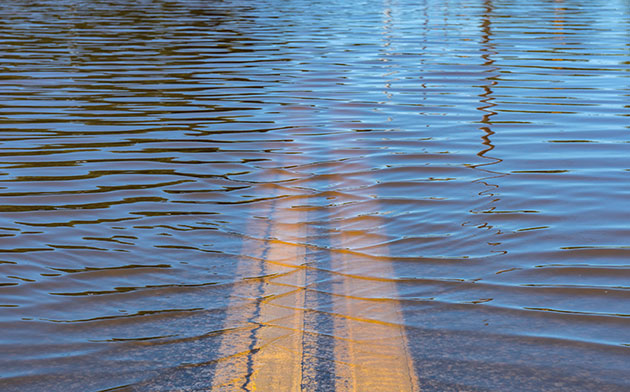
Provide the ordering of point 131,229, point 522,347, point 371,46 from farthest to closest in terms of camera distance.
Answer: point 371,46
point 131,229
point 522,347

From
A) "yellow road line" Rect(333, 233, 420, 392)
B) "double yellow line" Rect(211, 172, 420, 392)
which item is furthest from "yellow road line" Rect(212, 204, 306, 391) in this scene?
"yellow road line" Rect(333, 233, 420, 392)

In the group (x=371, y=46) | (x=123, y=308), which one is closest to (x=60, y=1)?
(x=371, y=46)

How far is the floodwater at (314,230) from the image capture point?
3295mm

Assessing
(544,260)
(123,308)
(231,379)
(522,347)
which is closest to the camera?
(231,379)

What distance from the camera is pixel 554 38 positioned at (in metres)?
16.3

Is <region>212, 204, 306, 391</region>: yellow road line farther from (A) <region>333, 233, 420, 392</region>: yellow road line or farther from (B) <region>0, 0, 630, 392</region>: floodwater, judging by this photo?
(A) <region>333, 233, 420, 392</region>: yellow road line

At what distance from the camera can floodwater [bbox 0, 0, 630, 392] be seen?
329 centimetres

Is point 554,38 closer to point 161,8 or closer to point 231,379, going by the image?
point 161,8

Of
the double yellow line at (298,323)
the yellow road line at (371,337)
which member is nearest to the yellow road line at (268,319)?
the double yellow line at (298,323)

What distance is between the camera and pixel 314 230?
498cm

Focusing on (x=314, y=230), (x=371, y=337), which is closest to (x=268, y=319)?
(x=371, y=337)

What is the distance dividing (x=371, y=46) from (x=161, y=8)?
11502 millimetres

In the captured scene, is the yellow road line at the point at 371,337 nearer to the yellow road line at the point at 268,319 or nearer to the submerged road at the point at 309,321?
the submerged road at the point at 309,321

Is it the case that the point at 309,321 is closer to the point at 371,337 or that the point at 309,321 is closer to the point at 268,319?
the point at 268,319
